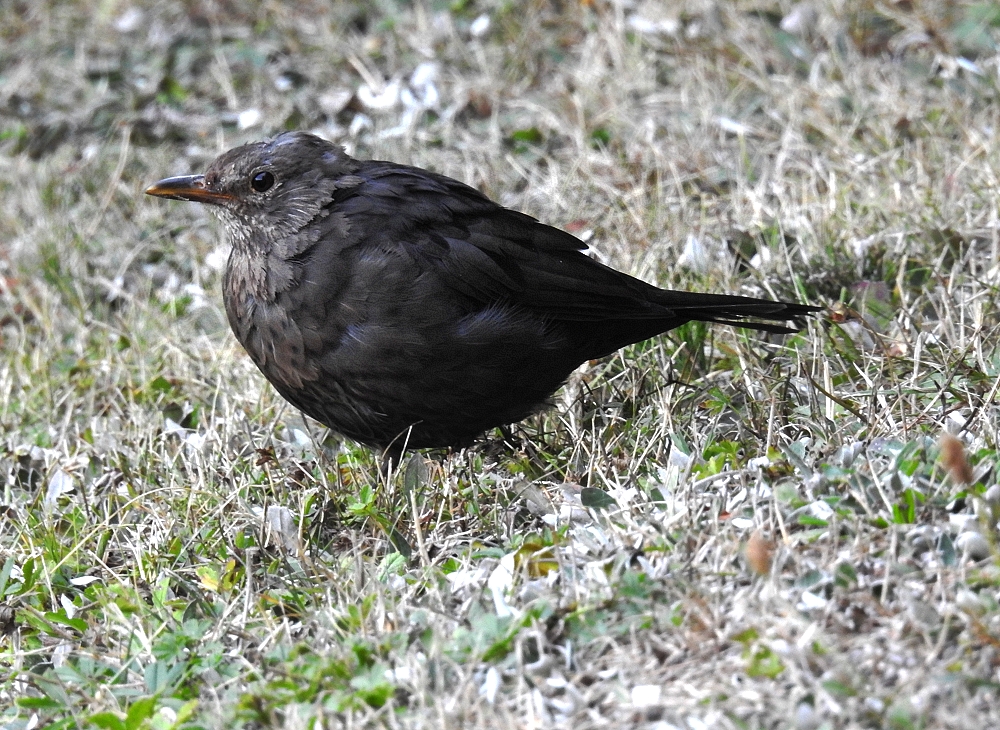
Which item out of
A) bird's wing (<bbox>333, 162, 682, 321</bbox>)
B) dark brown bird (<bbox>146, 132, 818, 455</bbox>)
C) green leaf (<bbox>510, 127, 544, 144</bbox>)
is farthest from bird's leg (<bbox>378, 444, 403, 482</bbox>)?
green leaf (<bbox>510, 127, 544, 144</bbox>)

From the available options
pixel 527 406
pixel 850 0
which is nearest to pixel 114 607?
pixel 527 406

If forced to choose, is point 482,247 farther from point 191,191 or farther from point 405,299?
point 191,191

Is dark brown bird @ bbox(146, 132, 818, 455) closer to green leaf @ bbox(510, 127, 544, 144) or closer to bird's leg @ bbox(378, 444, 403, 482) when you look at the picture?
bird's leg @ bbox(378, 444, 403, 482)

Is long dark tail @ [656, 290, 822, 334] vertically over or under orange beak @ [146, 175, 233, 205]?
under

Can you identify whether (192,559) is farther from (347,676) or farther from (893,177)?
(893,177)

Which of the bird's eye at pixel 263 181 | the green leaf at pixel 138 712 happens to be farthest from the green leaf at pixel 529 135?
the green leaf at pixel 138 712

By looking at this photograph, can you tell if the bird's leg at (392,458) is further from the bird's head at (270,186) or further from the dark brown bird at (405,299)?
the bird's head at (270,186)

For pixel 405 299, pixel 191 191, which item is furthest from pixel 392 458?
pixel 191 191
